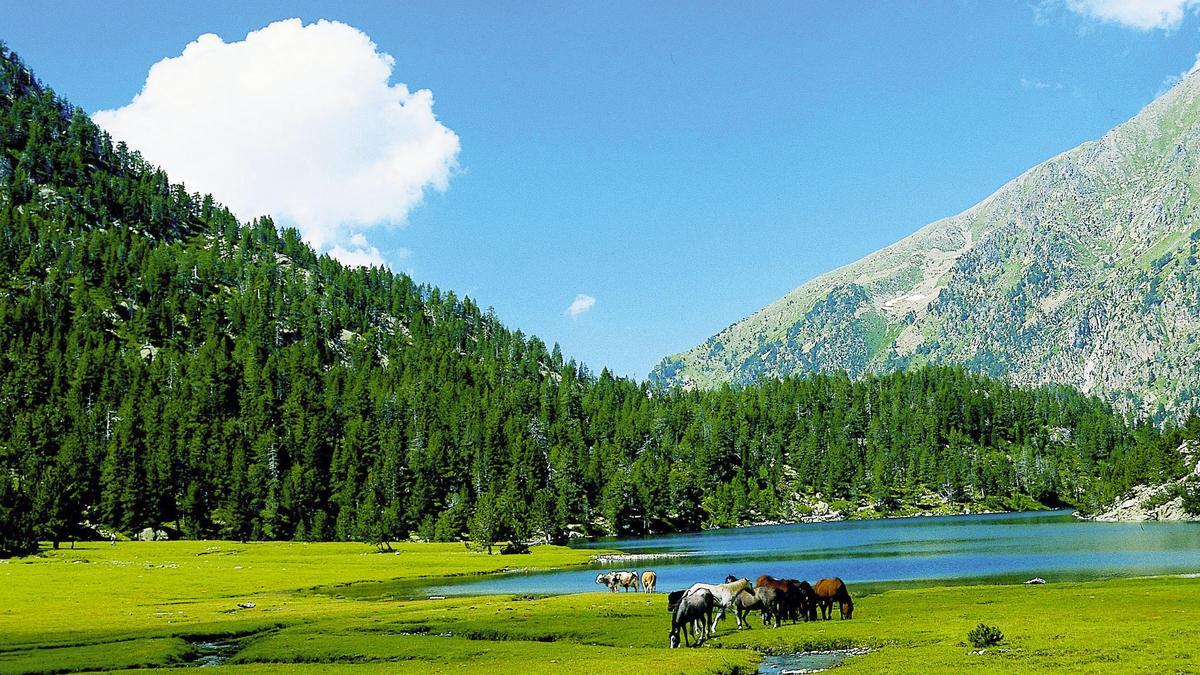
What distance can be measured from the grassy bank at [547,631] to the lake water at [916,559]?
15331mm

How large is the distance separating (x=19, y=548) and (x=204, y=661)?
9551cm

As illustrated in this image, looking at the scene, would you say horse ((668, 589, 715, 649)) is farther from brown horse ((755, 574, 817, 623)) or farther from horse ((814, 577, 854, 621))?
horse ((814, 577, 854, 621))

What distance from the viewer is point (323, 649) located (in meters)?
49.5

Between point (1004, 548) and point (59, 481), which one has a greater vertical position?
point (59, 481)

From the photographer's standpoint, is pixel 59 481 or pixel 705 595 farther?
pixel 59 481

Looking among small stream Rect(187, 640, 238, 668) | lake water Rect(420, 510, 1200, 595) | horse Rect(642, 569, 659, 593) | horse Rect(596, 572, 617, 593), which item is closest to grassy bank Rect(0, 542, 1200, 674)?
small stream Rect(187, 640, 238, 668)

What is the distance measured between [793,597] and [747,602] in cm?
343

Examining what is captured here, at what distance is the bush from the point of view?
129 ft

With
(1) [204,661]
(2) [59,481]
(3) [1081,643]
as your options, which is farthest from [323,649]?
(2) [59,481]

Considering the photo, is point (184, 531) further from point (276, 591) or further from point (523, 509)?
point (276, 591)

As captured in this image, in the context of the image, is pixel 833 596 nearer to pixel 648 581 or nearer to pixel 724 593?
pixel 724 593

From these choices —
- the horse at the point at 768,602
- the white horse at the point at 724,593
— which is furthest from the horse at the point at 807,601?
the white horse at the point at 724,593

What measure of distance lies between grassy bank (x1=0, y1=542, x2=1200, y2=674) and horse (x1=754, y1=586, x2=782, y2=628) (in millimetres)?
1976

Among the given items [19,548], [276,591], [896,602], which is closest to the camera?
[896,602]
